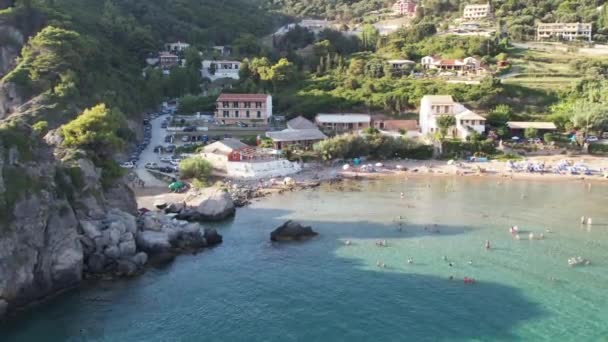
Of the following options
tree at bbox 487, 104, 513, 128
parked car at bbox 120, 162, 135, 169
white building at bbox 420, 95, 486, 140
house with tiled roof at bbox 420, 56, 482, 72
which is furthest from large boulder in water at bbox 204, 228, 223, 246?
house with tiled roof at bbox 420, 56, 482, 72

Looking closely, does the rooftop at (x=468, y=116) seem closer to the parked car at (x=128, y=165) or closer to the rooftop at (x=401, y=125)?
the rooftop at (x=401, y=125)

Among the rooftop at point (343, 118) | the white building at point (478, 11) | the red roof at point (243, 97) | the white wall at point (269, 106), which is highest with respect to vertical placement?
the white building at point (478, 11)

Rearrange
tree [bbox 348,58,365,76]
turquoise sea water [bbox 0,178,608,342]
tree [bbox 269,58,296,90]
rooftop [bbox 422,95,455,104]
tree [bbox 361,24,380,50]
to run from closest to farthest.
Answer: turquoise sea water [bbox 0,178,608,342], rooftop [bbox 422,95,455,104], tree [bbox 269,58,296,90], tree [bbox 348,58,365,76], tree [bbox 361,24,380,50]

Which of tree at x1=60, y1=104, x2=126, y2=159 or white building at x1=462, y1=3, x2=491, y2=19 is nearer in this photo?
tree at x1=60, y1=104, x2=126, y2=159

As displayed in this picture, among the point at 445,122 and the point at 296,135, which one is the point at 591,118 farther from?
the point at 296,135

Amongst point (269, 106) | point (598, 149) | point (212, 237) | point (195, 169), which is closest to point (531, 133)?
point (598, 149)

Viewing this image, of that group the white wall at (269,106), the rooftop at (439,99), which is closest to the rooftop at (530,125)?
the rooftop at (439,99)

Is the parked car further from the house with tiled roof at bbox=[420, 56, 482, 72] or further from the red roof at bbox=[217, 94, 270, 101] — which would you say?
the house with tiled roof at bbox=[420, 56, 482, 72]
